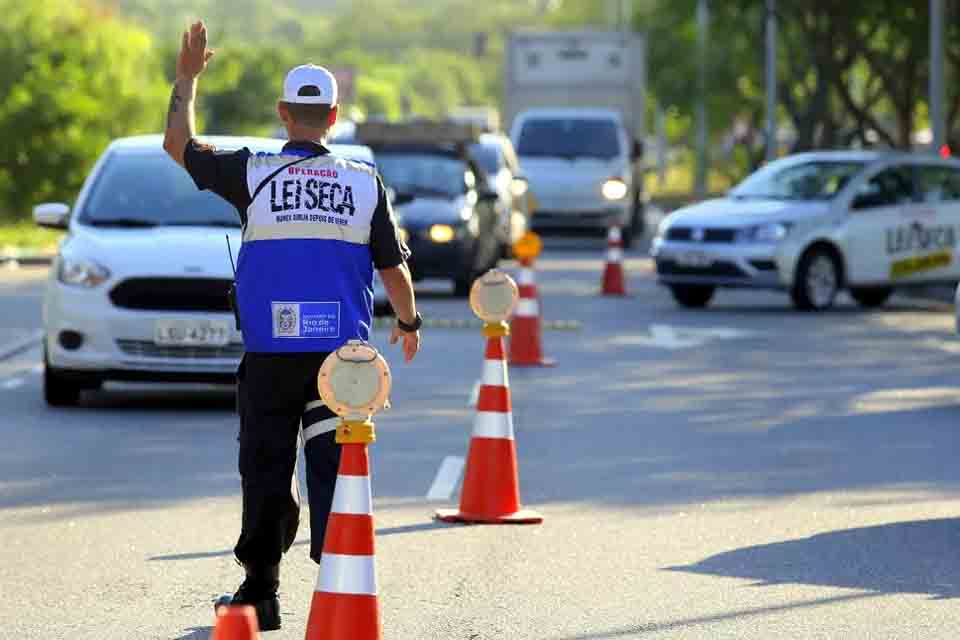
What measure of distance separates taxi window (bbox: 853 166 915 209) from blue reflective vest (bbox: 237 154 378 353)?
18.1m

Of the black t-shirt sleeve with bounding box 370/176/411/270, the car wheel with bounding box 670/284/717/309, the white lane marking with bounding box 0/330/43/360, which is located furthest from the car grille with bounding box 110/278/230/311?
the car wheel with bounding box 670/284/717/309

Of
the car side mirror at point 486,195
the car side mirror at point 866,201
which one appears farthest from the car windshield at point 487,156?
the car side mirror at point 866,201

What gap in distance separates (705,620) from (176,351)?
665 centimetres

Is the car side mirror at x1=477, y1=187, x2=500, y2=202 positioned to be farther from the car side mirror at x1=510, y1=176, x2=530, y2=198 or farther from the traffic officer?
the traffic officer

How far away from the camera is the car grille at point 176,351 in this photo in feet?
46.5

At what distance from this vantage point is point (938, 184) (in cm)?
2570

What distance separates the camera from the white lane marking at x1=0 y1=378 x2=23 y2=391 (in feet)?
52.6

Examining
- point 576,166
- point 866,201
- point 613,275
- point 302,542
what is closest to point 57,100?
point 576,166

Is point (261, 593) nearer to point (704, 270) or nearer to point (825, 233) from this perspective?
point (704, 270)

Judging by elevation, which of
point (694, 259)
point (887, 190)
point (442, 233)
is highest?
point (887, 190)

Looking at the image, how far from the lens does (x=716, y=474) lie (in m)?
12.0

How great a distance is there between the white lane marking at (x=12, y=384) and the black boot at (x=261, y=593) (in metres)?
8.57

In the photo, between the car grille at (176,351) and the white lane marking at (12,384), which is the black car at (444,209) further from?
the car grille at (176,351)

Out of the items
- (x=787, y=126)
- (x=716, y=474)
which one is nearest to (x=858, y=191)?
(x=716, y=474)
